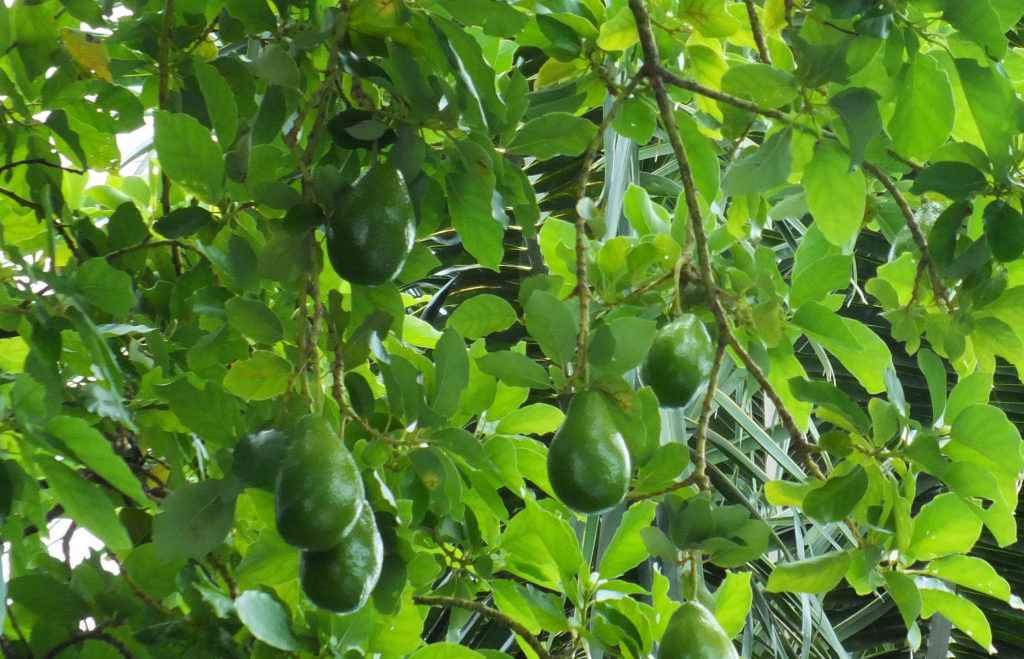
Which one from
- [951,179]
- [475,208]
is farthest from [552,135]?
[951,179]

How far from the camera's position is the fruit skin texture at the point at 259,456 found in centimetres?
59

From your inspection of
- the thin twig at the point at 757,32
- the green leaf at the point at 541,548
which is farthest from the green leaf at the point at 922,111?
the green leaf at the point at 541,548

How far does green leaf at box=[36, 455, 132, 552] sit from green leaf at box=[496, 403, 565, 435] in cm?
38

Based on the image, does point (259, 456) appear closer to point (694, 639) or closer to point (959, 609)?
point (694, 639)

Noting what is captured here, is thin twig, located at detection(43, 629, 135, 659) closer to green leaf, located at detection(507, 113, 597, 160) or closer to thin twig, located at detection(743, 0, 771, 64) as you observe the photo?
green leaf, located at detection(507, 113, 597, 160)

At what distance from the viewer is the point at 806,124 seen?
2.46 ft

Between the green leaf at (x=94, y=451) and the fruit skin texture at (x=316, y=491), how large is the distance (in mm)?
121

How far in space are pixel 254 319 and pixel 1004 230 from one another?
1.74 ft

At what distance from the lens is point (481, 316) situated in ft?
2.64

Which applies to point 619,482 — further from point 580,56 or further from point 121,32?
point 121,32

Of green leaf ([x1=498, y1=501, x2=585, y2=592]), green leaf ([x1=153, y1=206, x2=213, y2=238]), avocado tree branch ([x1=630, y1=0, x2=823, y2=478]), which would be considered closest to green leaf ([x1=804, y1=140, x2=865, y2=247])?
avocado tree branch ([x1=630, y1=0, x2=823, y2=478])

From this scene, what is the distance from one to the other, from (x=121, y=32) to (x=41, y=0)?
7 cm

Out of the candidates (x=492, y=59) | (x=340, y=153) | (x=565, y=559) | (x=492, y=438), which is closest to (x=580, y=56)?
(x=492, y=59)

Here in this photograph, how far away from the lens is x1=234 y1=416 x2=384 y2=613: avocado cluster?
0.55 meters
